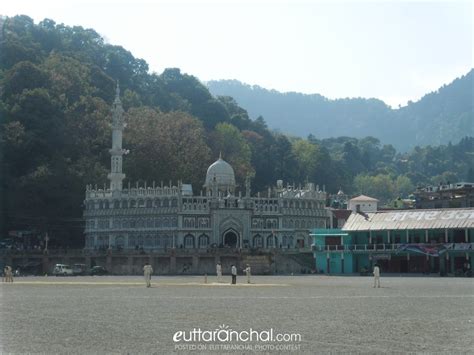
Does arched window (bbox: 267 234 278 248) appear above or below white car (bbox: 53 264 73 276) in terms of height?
above

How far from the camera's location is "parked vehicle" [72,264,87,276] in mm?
84838

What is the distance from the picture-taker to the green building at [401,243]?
81.3 m

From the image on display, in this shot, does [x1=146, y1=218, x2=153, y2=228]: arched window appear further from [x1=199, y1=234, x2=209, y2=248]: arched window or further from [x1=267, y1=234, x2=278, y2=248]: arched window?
[x1=267, y1=234, x2=278, y2=248]: arched window

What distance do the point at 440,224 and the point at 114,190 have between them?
39.1 metres

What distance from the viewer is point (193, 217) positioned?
97938 mm

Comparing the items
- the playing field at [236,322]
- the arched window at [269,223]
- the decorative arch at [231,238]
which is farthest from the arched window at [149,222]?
the playing field at [236,322]

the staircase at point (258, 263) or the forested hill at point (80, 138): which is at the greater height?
the forested hill at point (80, 138)

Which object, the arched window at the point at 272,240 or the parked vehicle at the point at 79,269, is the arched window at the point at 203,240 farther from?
the parked vehicle at the point at 79,269

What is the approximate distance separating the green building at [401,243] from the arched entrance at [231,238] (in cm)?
995

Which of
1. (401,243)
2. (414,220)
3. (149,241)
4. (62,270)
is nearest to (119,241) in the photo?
(149,241)

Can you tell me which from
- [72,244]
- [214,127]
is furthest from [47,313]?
[214,127]

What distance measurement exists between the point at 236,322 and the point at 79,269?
61572 mm

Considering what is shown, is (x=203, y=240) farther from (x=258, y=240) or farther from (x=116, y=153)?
(x=116, y=153)

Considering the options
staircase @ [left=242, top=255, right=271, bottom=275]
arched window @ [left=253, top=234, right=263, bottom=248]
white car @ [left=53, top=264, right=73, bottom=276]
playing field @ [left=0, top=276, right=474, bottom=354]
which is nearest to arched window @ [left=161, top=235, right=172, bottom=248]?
arched window @ [left=253, top=234, right=263, bottom=248]
